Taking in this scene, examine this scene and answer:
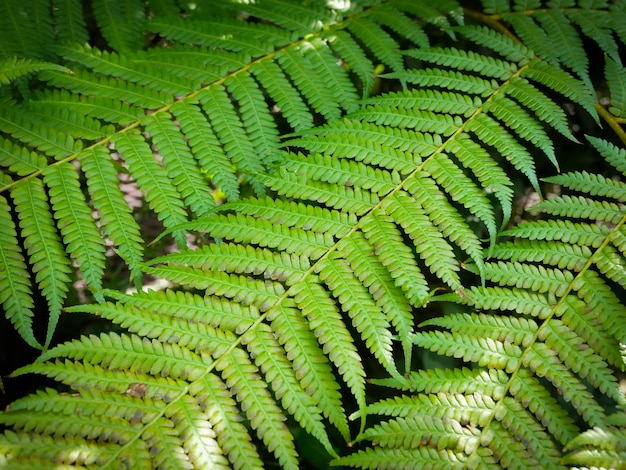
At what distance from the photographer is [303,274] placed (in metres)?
1.48

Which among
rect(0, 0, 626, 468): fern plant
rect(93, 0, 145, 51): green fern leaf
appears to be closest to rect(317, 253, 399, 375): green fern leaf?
rect(0, 0, 626, 468): fern plant

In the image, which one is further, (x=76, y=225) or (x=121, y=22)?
(x=121, y=22)

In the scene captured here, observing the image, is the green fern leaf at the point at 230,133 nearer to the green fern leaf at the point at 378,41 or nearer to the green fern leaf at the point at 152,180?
the green fern leaf at the point at 152,180

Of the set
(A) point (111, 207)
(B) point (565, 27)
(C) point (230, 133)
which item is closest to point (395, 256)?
(C) point (230, 133)

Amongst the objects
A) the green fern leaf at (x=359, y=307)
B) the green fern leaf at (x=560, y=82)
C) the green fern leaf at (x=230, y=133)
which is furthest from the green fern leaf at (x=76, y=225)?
the green fern leaf at (x=560, y=82)

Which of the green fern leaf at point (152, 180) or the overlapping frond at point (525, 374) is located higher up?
the green fern leaf at point (152, 180)

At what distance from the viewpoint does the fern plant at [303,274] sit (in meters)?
1.25

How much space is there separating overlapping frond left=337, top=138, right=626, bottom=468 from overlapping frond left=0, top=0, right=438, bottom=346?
878mm

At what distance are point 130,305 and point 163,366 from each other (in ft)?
0.70

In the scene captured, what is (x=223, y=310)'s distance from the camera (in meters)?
1.40

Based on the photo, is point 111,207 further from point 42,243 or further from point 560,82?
point 560,82

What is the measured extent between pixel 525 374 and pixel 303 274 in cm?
77

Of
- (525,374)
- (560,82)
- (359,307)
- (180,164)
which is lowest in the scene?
(525,374)

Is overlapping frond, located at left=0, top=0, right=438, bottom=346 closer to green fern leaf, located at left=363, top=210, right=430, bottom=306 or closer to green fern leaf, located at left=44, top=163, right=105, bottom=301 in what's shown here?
green fern leaf, located at left=44, top=163, right=105, bottom=301
